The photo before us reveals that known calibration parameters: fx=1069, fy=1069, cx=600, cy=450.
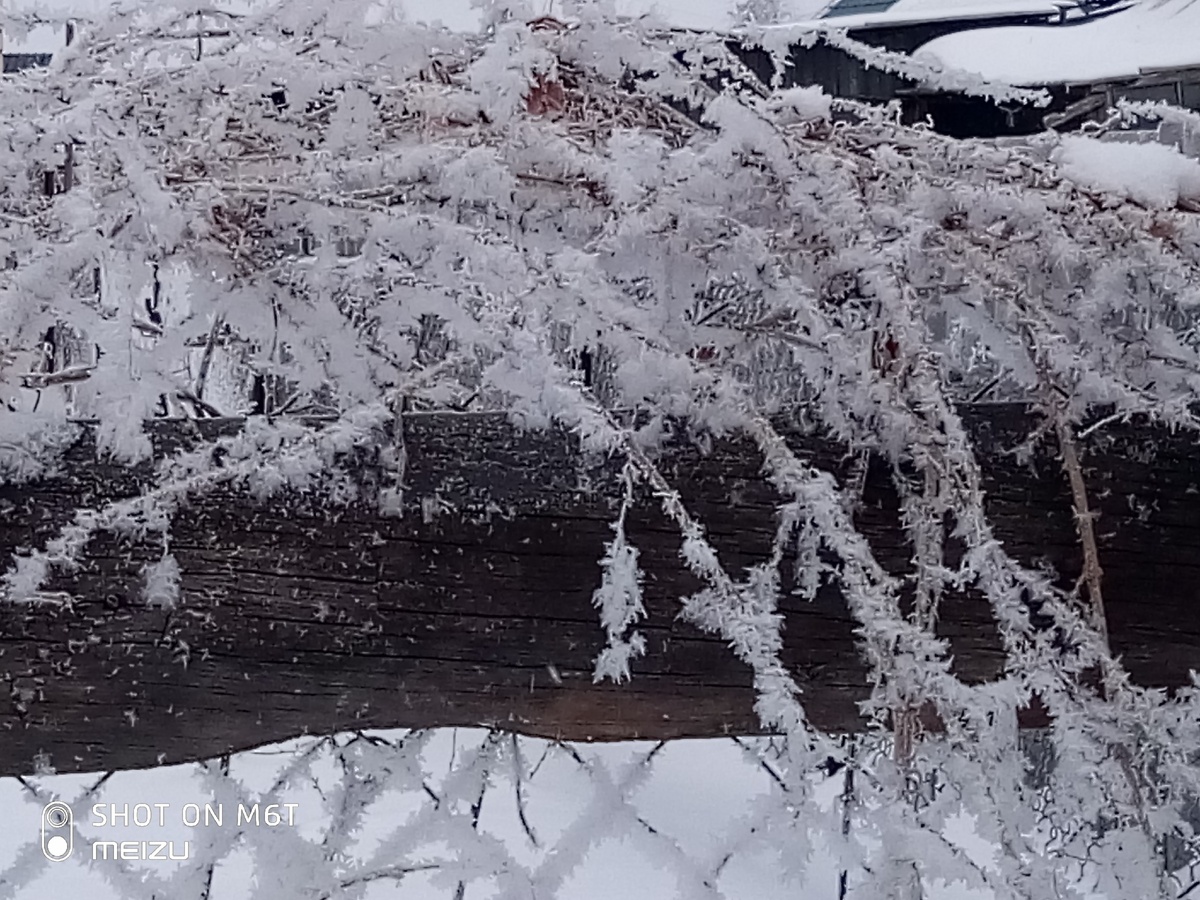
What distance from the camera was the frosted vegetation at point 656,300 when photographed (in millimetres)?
656

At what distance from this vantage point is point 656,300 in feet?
2.33

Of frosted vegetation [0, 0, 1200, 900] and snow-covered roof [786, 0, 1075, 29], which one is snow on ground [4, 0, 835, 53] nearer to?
frosted vegetation [0, 0, 1200, 900]

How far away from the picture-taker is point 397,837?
777 mm

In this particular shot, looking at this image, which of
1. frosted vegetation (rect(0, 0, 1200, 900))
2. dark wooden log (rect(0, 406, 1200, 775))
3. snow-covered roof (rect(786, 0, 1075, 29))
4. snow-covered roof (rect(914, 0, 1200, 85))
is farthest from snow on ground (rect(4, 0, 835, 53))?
snow-covered roof (rect(786, 0, 1075, 29))

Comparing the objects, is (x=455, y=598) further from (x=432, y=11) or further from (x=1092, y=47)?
(x=1092, y=47)

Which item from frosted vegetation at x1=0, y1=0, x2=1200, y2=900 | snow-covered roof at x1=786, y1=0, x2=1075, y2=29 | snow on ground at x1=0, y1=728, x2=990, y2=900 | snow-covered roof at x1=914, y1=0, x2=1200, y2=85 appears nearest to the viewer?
frosted vegetation at x1=0, y1=0, x2=1200, y2=900

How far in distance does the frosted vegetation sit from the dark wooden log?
20 mm

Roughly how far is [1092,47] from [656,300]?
4.49 meters

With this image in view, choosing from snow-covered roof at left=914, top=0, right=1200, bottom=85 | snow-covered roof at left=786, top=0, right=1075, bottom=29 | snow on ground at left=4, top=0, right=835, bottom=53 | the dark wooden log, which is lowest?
the dark wooden log

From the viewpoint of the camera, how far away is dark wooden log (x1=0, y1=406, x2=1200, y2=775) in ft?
2.30

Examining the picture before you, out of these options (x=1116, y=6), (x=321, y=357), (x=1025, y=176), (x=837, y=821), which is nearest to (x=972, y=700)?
(x=837, y=821)

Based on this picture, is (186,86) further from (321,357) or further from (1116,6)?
(1116,6)

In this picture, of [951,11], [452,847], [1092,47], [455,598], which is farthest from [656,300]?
[951,11]

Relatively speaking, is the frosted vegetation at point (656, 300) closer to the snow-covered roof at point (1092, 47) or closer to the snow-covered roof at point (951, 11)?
the snow-covered roof at point (1092, 47)
